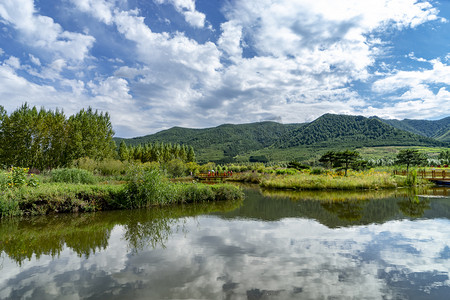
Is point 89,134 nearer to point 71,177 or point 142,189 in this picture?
point 71,177

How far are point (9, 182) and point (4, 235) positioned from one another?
15.6 ft

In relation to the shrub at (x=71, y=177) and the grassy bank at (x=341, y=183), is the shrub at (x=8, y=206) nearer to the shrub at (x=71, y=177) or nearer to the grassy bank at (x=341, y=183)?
the shrub at (x=71, y=177)

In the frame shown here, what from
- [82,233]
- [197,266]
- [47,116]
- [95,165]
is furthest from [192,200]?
[47,116]

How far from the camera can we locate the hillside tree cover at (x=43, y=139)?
26.7 metres

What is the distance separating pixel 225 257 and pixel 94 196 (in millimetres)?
7979

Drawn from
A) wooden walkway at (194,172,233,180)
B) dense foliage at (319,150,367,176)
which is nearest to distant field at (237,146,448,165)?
dense foliage at (319,150,367,176)

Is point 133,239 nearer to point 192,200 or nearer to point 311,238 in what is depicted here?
point 311,238

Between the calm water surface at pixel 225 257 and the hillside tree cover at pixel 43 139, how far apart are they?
73.4 feet

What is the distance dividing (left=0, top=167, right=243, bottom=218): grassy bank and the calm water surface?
2.67 feet

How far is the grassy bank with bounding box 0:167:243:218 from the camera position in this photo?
10.2 m

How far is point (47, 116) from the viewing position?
94.7 ft

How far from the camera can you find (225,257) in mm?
5809

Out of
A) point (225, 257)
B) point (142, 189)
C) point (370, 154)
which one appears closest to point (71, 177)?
point (142, 189)

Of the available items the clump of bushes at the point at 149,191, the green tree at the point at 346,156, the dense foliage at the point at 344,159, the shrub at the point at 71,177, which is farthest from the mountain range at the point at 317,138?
the clump of bushes at the point at 149,191
